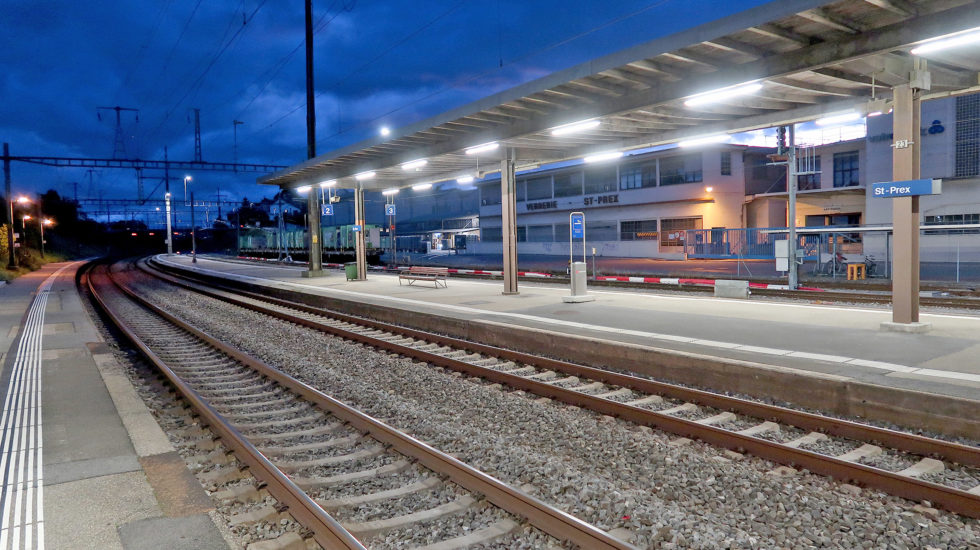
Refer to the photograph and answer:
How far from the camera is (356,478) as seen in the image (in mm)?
5230

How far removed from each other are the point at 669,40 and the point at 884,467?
6424 mm

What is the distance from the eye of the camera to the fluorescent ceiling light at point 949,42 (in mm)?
7555

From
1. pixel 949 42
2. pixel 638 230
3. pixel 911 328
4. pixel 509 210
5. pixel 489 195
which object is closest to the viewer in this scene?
pixel 949 42

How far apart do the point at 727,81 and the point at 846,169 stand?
33.4 m

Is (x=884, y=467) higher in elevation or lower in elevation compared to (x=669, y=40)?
lower

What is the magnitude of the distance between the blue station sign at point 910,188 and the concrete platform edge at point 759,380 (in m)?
3.85

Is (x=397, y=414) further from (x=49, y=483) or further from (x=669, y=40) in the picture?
(x=669, y=40)

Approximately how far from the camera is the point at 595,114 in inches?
480

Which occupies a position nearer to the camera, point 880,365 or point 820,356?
point 880,365

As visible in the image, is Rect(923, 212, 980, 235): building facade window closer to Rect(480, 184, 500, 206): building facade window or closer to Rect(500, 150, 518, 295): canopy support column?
Rect(500, 150, 518, 295): canopy support column

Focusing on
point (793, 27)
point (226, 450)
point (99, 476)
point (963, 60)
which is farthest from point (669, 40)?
point (99, 476)

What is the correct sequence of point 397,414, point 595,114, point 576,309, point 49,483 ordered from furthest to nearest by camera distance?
point 576,309, point 595,114, point 397,414, point 49,483

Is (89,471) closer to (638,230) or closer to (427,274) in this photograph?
(427,274)

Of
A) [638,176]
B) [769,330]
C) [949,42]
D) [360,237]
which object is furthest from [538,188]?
[949,42]
